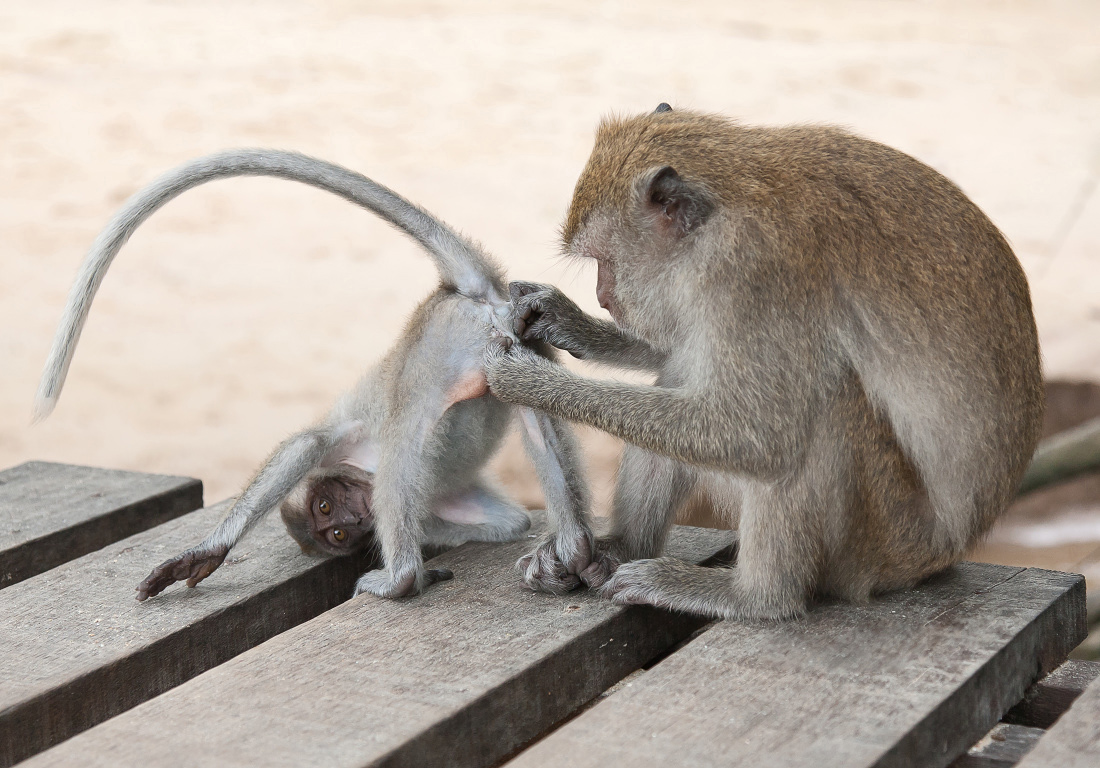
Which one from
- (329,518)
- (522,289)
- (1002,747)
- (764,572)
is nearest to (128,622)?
(329,518)

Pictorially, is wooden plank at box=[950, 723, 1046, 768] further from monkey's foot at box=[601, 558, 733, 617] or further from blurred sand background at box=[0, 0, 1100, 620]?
blurred sand background at box=[0, 0, 1100, 620]

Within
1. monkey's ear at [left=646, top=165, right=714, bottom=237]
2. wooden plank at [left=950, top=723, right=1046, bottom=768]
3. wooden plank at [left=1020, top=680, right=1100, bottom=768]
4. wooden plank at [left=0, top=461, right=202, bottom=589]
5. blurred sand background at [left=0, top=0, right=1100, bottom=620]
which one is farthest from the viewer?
blurred sand background at [left=0, top=0, right=1100, bottom=620]

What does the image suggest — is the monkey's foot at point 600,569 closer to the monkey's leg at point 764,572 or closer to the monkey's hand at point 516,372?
the monkey's leg at point 764,572

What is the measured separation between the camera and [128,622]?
2.69 metres

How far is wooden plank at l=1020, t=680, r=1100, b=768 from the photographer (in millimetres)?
2002

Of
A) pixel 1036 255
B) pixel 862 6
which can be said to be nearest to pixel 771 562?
pixel 1036 255

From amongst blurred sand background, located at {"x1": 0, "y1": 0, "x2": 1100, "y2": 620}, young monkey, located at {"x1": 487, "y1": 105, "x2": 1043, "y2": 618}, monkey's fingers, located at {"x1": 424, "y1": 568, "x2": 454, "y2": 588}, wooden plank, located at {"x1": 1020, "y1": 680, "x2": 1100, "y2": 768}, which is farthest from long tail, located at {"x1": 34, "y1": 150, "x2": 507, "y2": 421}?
blurred sand background, located at {"x1": 0, "y1": 0, "x2": 1100, "y2": 620}

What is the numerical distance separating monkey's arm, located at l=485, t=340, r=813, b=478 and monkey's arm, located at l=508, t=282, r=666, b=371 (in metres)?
0.19

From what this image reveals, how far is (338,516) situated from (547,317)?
0.71m

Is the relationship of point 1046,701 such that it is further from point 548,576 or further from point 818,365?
point 548,576

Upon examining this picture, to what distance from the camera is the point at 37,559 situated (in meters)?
3.20

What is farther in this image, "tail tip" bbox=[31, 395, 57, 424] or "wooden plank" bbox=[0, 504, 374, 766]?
"tail tip" bbox=[31, 395, 57, 424]

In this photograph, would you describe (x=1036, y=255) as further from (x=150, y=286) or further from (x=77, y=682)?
(x=77, y=682)

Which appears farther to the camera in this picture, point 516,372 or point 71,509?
point 71,509
